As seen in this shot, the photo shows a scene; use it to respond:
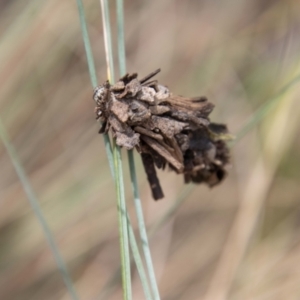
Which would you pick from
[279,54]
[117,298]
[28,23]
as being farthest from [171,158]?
[279,54]

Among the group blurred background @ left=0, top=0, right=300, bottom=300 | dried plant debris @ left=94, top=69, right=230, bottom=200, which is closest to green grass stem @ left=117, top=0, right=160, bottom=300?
dried plant debris @ left=94, top=69, right=230, bottom=200

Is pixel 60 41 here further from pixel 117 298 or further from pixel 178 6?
pixel 117 298

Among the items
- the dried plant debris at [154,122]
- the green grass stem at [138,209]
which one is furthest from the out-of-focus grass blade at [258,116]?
the green grass stem at [138,209]

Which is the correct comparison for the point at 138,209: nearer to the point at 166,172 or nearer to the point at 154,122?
the point at 154,122

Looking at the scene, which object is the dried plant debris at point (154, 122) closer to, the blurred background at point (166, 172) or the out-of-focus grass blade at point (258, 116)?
the out-of-focus grass blade at point (258, 116)

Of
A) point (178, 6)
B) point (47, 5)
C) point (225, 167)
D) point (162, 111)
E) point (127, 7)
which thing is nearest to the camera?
point (162, 111)
